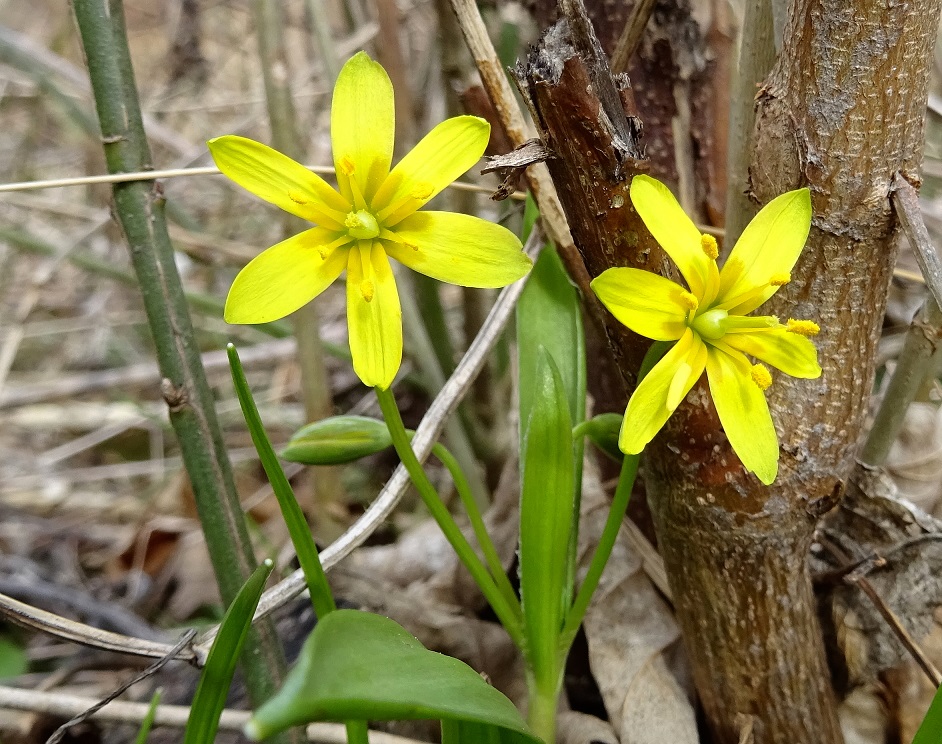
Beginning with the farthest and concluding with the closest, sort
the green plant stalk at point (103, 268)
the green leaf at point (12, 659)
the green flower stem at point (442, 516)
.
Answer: the green plant stalk at point (103, 268)
the green leaf at point (12, 659)
the green flower stem at point (442, 516)

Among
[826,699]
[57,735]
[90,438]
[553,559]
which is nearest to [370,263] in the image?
[553,559]

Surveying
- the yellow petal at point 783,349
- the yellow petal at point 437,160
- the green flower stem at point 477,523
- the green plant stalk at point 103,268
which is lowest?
the green flower stem at point 477,523

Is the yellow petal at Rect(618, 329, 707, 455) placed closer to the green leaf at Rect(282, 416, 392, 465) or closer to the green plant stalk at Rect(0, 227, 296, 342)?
the green leaf at Rect(282, 416, 392, 465)

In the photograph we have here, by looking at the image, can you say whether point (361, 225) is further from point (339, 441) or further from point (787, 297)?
point (787, 297)

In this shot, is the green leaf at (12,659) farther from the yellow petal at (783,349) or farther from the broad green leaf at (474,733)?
the yellow petal at (783,349)

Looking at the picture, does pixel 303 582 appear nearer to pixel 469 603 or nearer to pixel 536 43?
pixel 469 603

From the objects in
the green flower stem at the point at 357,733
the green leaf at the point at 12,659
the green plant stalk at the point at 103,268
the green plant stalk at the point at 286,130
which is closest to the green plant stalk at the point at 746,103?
the green flower stem at the point at 357,733

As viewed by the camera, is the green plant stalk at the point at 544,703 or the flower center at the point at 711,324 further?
the green plant stalk at the point at 544,703
